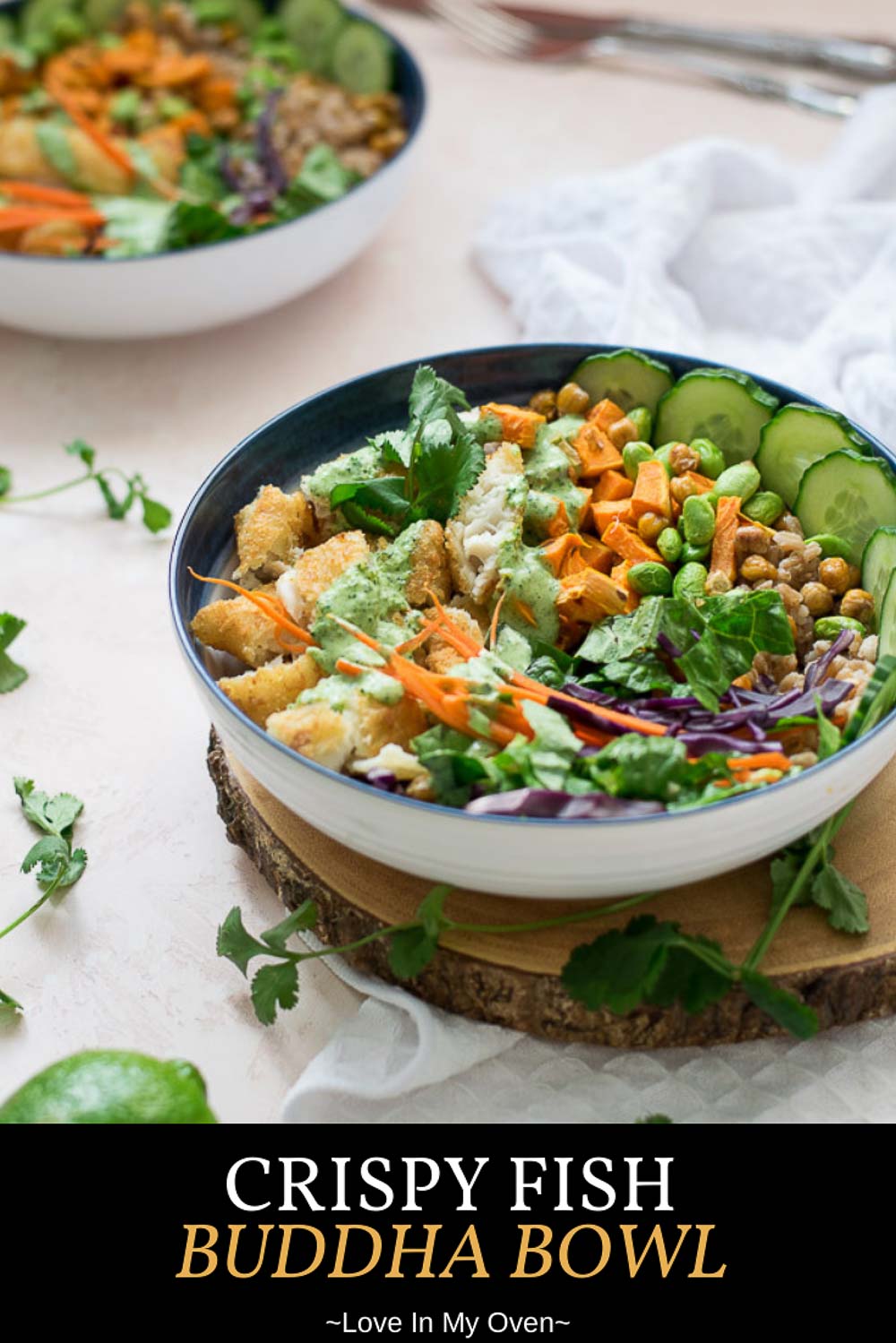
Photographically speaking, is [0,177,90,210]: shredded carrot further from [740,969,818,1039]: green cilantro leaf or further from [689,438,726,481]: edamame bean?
[740,969,818,1039]: green cilantro leaf

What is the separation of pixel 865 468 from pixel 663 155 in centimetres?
191

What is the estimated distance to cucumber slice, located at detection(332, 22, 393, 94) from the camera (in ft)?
15.3

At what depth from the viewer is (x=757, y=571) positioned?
2752 mm

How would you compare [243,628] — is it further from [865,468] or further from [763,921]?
[865,468]

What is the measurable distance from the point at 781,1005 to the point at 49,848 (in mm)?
1372

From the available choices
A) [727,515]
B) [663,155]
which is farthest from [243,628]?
[663,155]

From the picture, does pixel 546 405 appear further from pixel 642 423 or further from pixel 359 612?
pixel 359 612

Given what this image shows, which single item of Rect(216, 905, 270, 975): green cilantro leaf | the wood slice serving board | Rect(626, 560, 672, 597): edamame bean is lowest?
Rect(216, 905, 270, 975): green cilantro leaf

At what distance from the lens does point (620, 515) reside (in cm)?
287

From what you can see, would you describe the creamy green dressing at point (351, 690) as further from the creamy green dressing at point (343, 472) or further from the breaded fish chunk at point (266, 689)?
the creamy green dressing at point (343, 472)

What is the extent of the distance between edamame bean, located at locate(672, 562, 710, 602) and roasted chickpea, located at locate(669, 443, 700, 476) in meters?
0.30

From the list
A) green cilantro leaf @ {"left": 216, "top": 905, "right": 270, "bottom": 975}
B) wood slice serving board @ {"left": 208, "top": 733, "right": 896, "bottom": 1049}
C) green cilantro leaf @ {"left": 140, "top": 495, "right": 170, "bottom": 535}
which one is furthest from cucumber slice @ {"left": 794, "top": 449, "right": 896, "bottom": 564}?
green cilantro leaf @ {"left": 140, "top": 495, "right": 170, "bottom": 535}

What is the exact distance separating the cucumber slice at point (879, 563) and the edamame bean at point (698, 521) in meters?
0.29

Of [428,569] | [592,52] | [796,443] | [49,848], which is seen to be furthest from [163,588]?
[592,52]
